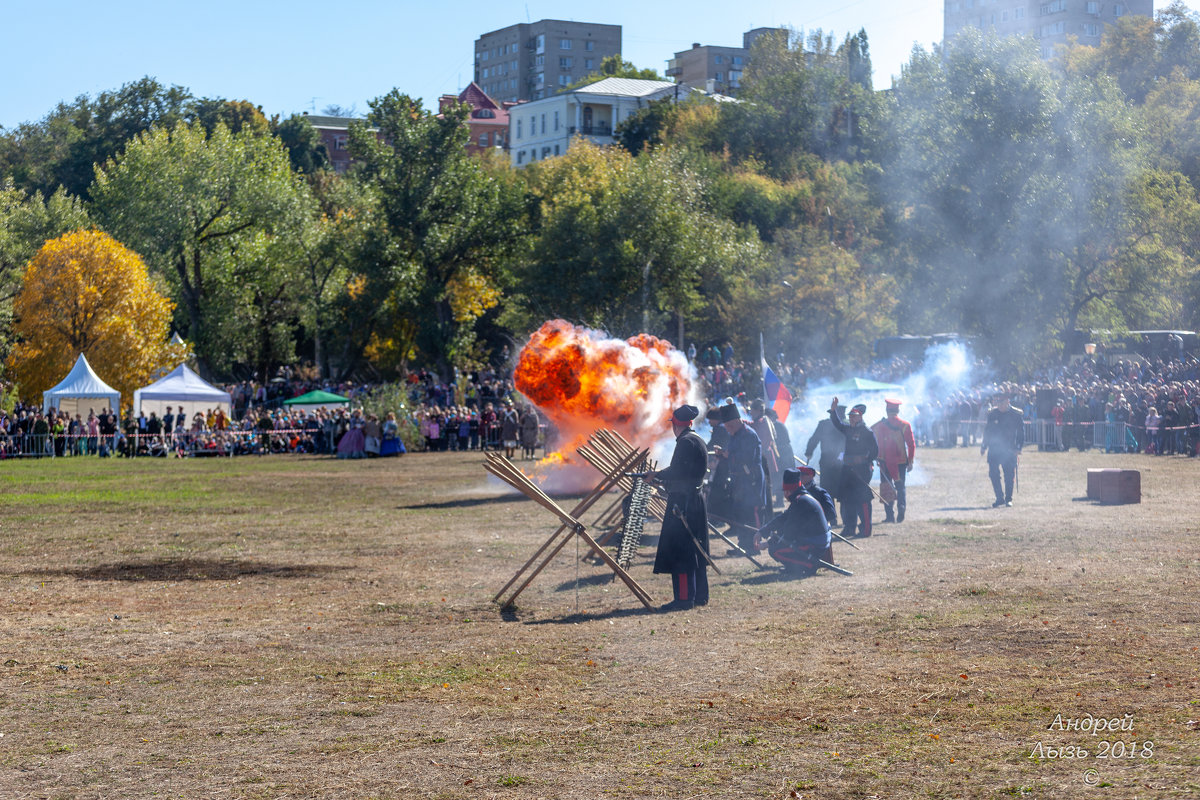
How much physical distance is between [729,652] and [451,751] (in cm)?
343

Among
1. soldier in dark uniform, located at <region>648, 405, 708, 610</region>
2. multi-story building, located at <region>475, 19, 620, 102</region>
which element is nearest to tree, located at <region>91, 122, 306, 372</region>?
soldier in dark uniform, located at <region>648, 405, 708, 610</region>

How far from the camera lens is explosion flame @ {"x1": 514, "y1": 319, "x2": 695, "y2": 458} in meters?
21.8

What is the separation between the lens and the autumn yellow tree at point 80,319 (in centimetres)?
5231

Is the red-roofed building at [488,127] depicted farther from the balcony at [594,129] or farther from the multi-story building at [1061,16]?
the multi-story building at [1061,16]

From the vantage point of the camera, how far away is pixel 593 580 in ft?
47.6

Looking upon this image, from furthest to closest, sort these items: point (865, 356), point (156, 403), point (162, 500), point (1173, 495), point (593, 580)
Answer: point (865, 356)
point (156, 403)
point (162, 500)
point (1173, 495)
point (593, 580)

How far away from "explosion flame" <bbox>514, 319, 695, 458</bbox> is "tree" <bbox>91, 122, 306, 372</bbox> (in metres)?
41.8

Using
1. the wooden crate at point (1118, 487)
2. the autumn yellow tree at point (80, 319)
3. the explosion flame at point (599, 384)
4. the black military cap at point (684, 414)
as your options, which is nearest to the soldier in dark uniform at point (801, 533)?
the black military cap at point (684, 414)

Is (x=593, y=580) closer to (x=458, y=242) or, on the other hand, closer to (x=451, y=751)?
(x=451, y=751)

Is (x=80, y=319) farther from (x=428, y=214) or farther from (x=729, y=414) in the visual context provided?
(x=729, y=414)

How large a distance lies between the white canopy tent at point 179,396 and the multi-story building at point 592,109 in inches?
2652

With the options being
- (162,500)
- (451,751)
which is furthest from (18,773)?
(162,500)

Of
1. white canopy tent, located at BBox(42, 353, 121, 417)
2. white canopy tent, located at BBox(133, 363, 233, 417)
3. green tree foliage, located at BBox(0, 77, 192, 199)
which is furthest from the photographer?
green tree foliage, located at BBox(0, 77, 192, 199)

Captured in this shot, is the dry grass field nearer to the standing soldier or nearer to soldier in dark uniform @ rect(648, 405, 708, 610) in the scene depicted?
soldier in dark uniform @ rect(648, 405, 708, 610)
